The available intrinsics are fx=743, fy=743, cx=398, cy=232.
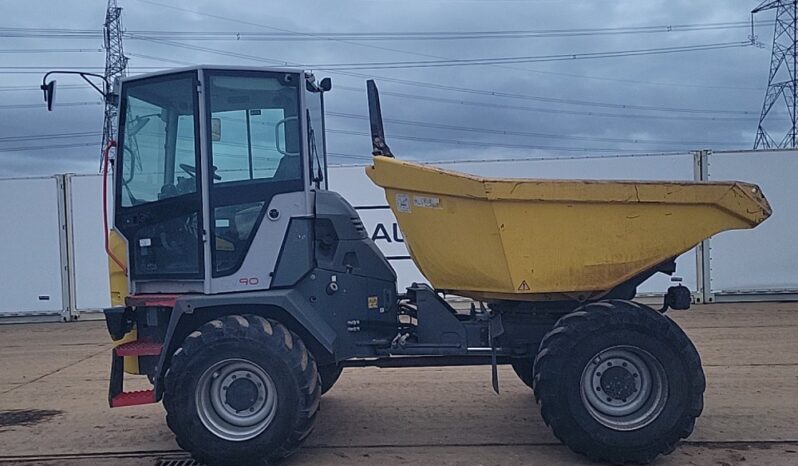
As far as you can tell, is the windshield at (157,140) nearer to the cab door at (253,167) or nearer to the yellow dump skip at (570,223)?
the cab door at (253,167)

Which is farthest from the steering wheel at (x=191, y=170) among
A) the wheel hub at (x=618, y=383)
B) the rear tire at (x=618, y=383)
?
the wheel hub at (x=618, y=383)

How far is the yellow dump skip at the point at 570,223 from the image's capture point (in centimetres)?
527

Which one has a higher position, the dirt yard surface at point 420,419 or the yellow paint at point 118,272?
the yellow paint at point 118,272

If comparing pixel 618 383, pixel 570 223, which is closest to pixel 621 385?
pixel 618 383

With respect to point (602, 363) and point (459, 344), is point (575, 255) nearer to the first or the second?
point (602, 363)

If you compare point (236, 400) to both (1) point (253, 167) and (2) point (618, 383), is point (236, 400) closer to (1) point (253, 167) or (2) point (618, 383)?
(1) point (253, 167)

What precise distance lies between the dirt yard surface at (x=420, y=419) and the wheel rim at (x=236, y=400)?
51 centimetres

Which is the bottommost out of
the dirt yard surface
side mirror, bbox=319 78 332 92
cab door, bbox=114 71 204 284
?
the dirt yard surface

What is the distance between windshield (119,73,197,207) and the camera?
5.56 metres

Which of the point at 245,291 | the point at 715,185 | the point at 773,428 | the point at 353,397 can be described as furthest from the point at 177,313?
the point at 773,428

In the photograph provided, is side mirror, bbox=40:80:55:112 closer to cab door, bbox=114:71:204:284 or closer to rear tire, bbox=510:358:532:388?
cab door, bbox=114:71:204:284

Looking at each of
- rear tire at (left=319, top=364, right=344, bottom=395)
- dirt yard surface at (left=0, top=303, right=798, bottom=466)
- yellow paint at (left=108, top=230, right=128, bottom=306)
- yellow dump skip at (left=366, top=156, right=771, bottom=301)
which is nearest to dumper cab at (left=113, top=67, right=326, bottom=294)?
yellow paint at (left=108, top=230, right=128, bottom=306)

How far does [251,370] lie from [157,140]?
191 cm

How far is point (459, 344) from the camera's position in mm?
5859
